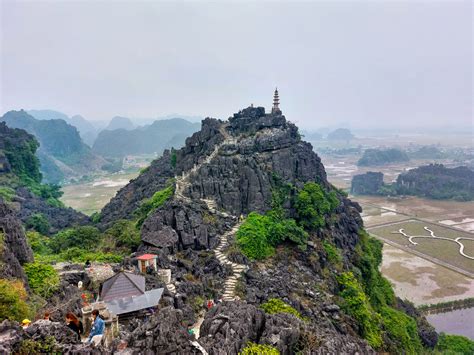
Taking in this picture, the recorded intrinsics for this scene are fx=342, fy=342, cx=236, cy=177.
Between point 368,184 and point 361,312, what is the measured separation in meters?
108

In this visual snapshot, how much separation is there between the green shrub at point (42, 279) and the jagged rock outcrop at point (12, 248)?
2.24 ft

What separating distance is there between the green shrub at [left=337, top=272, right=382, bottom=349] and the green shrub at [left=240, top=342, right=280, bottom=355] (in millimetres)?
16984

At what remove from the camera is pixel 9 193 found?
59125 mm

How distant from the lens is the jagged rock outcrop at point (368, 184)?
5017 inches

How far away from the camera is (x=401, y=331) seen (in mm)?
31172

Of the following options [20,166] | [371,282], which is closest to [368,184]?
[371,282]

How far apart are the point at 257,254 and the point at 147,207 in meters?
16.2

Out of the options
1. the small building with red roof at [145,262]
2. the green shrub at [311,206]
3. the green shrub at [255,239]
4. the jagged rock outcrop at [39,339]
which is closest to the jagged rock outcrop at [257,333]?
the jagged rock outcrop at [39,339]

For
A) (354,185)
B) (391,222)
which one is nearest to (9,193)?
(391,222)

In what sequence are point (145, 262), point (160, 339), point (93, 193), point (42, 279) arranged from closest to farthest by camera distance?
point (160, 339), point (42, 279), point (145, 262), point (93, 193)

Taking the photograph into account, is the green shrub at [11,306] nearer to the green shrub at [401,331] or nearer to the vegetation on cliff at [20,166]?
the green shrub at [401,331]

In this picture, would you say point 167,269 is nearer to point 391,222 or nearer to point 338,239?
point 338,239

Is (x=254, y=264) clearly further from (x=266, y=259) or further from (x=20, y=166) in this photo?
(x=20, y=166)

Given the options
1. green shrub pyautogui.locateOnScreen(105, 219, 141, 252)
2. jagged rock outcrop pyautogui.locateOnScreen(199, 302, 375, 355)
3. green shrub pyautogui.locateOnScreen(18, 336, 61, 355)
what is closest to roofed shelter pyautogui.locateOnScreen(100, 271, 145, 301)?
jagged rock outcrop pyautogui.locateOnScreen(199, 302, 375, 355)
